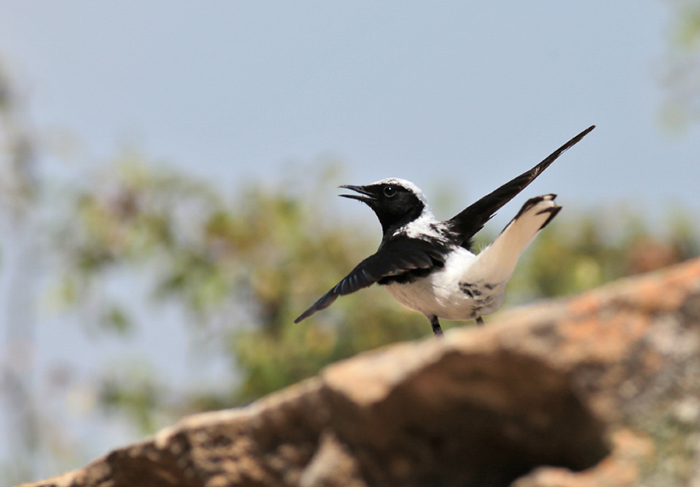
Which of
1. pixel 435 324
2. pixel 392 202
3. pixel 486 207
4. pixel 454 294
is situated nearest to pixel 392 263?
pixel 454 294

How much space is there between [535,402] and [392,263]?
76.6 inches

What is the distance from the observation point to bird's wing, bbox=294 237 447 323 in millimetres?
3631

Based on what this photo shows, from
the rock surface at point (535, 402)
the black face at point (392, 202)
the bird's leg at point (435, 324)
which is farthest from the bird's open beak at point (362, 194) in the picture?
the rock surface at point (535, 402)

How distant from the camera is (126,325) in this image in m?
10.2

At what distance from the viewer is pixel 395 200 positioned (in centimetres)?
472

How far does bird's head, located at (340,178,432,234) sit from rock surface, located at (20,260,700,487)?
2.49 m

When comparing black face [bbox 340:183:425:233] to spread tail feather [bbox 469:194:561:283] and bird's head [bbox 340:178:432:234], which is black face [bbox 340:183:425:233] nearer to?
bird's head [bbox 340:178:432:234]

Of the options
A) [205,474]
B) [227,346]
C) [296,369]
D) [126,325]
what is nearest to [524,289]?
[296,369]

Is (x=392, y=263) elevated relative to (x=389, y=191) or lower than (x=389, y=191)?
lower

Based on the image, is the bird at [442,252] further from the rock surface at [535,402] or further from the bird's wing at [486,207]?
the rock surface at [535,402]

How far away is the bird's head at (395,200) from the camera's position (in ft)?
15.4

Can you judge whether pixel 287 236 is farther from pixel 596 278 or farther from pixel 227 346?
pixel 596 278

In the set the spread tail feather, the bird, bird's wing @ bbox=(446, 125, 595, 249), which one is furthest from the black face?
the spread tail feather

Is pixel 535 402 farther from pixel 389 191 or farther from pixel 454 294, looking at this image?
pixel 389 191
